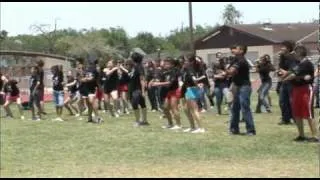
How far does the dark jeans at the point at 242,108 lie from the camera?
12422mm

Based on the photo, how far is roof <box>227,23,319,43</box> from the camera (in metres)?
60.4

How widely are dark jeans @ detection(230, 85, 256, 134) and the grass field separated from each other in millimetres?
241

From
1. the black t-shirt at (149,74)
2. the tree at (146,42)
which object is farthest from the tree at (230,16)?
the black t-shirt at (149,74)

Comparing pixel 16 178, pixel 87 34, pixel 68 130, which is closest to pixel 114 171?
Result: pixel 16 178

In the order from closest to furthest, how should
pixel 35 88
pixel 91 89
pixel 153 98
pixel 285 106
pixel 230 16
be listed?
pixel 285 106 < pixel 91 89 < pixel 35 88 < pixel 153 98 < pixel 230 16

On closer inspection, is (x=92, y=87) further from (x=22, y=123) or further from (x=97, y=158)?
(x=97, y=158)

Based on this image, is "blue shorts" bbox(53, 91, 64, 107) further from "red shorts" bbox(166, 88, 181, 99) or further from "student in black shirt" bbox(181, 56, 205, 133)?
"student in black shirt" bbox(181, 56, 205, 133)

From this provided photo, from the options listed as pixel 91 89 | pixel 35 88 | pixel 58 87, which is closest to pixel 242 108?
pixel 91 89

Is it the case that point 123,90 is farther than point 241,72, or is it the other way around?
point 123,90

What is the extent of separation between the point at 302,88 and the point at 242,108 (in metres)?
1.65

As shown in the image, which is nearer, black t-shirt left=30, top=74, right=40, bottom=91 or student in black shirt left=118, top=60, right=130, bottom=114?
black t-shirt left=30, top=74, right=40, bottom=91

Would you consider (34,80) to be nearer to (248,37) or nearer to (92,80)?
(92,80)

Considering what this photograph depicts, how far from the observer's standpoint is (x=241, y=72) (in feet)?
40.9

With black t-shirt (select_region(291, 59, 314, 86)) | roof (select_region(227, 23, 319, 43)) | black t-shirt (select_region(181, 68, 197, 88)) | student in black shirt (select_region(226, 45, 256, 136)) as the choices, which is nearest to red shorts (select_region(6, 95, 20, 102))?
black t-shirt (select_region(181, 68, 197, 88))
